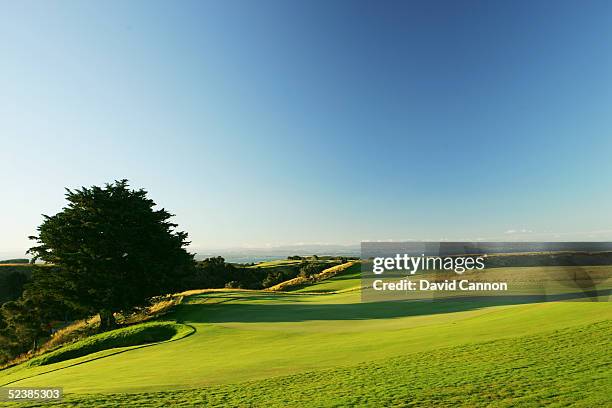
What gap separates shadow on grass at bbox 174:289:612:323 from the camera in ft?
69.2

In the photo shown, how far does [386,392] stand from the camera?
7.64 m

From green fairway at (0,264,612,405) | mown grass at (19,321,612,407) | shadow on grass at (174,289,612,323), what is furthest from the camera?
shadow on grass at (174,289,612,323)

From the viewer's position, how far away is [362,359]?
1070cm

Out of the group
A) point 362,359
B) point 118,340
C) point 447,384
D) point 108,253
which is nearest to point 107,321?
point 108,253

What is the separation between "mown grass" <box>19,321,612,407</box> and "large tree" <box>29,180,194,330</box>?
18.9 metres

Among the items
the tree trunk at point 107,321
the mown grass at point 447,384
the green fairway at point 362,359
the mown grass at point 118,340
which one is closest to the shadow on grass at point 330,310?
the mown grass at point 118,340

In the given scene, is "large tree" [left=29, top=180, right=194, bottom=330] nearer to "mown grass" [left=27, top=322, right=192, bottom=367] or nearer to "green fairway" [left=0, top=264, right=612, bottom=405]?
"mown grass" [left=27, top=322, right=192, bottom=367]

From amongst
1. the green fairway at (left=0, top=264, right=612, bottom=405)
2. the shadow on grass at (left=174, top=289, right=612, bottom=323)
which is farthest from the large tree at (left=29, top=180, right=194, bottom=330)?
the green fairway at (left=0, top=264, right=612, bottom=405)

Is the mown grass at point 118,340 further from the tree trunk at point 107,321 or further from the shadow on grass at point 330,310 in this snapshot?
the tree trunk at point 107,321

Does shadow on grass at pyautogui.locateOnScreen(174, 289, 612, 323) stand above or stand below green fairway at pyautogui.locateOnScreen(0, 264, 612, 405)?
below

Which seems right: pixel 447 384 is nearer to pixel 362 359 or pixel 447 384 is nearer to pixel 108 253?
pixel 362 359

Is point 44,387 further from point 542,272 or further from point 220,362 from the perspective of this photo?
point 542,272

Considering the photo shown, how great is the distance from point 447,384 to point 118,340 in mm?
18317

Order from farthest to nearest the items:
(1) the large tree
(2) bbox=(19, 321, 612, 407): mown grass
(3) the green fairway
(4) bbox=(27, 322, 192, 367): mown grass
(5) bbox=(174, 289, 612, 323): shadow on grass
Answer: (1) the large tree → (5) bbox=(174, 289, 612, 323): shadow on grass → (4) bbox=(27, 322, 192, 367): mown grass → (3) the green fairway → (2) bbox=(19, 321, 612, 407): mown grass
